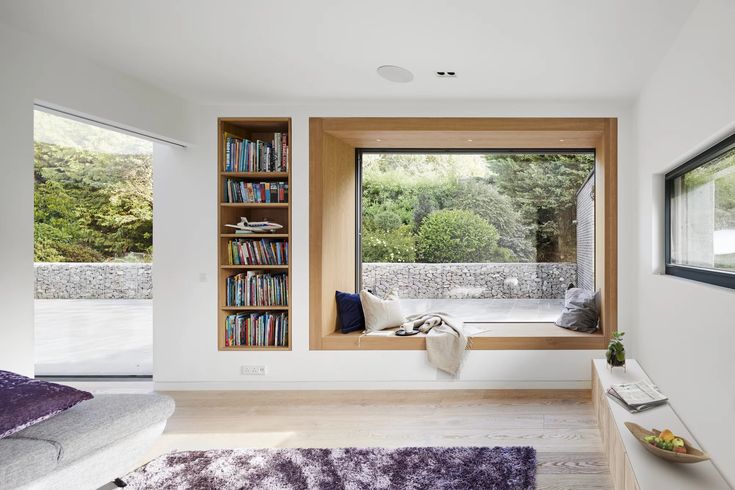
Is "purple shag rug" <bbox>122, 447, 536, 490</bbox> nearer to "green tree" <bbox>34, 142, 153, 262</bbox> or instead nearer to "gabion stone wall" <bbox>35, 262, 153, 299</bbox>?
"gabion stone wall" <bbox>35, 262, 153, 299</bbox>

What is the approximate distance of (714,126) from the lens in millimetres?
2070

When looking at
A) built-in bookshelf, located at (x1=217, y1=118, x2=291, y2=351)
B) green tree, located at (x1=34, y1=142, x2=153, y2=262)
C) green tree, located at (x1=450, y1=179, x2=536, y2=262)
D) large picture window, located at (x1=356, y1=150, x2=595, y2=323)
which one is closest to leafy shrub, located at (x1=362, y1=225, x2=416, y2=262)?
large picture window, located at (x1=356, y1=150, x2=595, y2=323)

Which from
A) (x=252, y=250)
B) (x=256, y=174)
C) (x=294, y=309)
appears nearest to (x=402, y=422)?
(x=294, y=309)

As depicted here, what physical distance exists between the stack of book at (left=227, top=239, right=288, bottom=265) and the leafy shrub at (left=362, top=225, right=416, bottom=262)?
969 mm

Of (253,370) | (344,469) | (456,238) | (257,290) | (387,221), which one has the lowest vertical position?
(344,469)

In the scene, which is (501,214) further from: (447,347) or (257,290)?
(257,290)

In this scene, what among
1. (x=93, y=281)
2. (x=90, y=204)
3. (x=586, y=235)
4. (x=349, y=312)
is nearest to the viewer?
(x=90, y=204)

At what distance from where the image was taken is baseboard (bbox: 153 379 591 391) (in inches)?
157

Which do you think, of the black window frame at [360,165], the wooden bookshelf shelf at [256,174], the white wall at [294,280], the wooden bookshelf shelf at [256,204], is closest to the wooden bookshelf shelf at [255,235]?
the white wall at [294,280]

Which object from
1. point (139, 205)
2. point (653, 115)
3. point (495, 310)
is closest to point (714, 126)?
point (653, 115)

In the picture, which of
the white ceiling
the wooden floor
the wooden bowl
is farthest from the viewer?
the wooden floor

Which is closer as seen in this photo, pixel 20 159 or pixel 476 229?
pixel 20 159

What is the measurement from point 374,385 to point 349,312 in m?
0.69

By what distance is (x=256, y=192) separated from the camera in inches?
163
